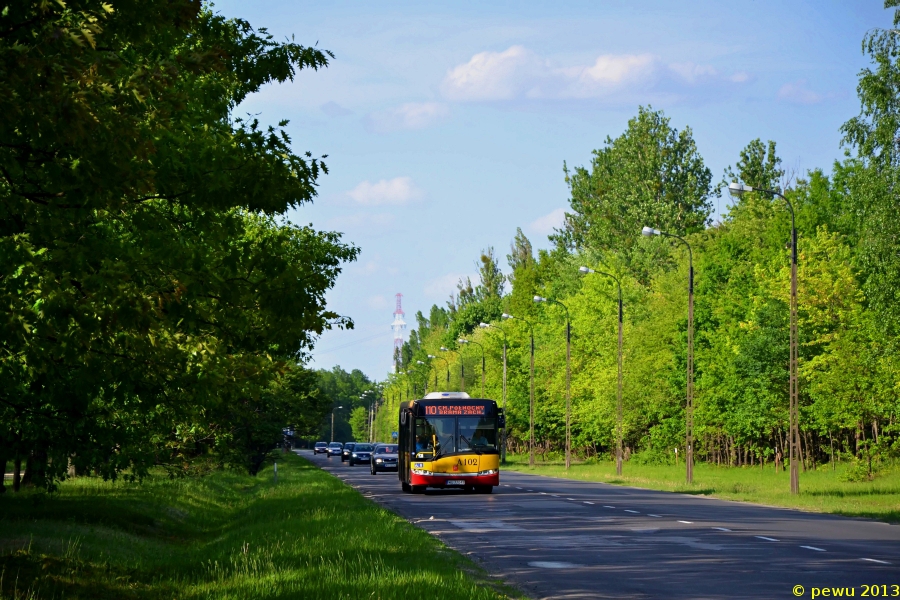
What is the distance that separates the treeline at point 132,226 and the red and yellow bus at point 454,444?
56.6 feet

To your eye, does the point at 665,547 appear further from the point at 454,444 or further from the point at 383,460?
the point at 383,460

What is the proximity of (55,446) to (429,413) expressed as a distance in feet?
68.1

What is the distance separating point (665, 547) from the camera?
1950 centimetres

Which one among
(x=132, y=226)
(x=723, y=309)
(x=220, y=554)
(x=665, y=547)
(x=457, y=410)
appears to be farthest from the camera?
(x=723, y=309)

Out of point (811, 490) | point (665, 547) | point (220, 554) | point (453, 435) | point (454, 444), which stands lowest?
point (220, 554)

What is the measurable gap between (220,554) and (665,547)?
6.79 meters

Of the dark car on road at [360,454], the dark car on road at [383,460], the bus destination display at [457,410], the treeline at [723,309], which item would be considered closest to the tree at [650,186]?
the treeline at [723,309]

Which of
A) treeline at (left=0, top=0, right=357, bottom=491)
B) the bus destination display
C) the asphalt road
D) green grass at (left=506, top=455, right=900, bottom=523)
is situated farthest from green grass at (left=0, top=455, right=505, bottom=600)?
green grass at (left=506, top=455, right=900, bottom=523)

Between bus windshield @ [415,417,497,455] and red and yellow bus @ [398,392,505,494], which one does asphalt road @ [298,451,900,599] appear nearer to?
red and yellow bus @ [398,392,505,494]

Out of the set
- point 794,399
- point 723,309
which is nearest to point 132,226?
point 794,399

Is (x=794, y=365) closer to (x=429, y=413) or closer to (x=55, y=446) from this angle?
(x=429, y=413)

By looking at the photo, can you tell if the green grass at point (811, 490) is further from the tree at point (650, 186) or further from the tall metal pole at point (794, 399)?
the tree at point (650, 186)

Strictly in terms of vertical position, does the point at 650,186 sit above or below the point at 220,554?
above

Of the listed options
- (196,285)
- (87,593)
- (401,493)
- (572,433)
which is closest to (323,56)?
(196,285)
